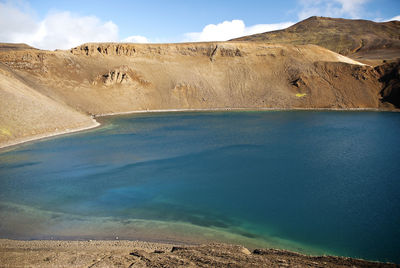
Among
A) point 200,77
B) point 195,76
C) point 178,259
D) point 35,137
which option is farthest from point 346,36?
point 178,259

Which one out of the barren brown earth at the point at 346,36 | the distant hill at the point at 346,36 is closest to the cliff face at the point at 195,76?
the distant hill at the point at 346,36

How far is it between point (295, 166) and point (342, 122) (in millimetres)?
24233

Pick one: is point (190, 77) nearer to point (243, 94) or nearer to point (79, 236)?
point (243, 94)

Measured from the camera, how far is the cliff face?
2244 inches

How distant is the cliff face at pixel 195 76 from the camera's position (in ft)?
187

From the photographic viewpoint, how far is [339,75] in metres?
62.9

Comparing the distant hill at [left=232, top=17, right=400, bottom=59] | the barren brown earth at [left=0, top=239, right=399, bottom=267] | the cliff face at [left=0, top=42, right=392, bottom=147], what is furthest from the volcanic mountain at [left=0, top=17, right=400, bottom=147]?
the barren brown earth at [left=0, top=239, right=399, bottom=267]

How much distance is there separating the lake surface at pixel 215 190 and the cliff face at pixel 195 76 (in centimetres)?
2543

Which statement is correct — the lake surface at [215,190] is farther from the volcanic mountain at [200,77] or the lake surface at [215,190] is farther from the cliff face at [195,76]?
the cliff face at [195,76]

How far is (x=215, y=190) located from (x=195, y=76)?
50822mm

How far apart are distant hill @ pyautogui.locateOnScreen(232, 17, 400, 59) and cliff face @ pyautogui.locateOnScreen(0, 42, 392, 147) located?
37.6m

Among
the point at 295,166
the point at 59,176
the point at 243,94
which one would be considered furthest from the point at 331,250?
the point at 243,94

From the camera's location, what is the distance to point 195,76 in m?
66.1

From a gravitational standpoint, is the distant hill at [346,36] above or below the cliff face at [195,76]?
above
